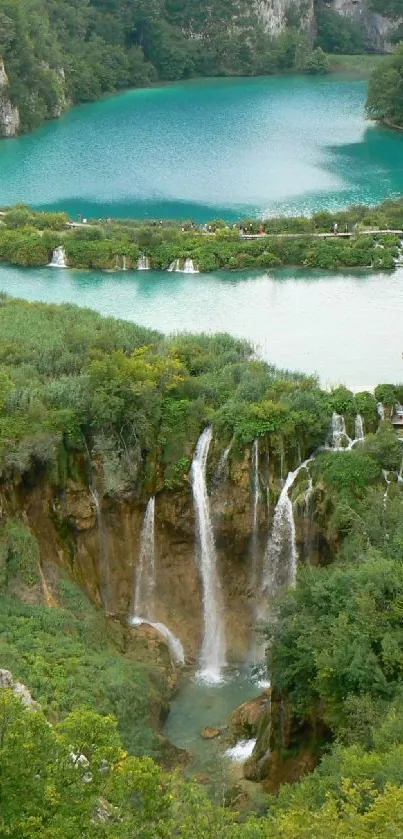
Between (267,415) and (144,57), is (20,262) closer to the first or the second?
(267,415)

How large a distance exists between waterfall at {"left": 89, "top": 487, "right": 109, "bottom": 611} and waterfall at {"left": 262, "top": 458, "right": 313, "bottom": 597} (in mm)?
3547

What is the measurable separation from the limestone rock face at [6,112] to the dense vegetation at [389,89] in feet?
79.8

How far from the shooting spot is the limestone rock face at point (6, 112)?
235 ft

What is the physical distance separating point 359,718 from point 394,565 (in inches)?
117

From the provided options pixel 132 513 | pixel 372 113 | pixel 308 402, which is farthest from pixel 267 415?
pixel 372 113

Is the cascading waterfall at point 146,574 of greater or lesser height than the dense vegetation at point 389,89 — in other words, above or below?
below

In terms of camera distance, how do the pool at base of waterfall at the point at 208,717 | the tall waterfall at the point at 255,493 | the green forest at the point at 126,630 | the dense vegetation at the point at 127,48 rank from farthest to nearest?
the dense vegetation at the point at 127,48 → the tall waterfall at the point at 255,493 → the pool at base of waterfall at the point at 208,717 → the green forest at the point at 126,630

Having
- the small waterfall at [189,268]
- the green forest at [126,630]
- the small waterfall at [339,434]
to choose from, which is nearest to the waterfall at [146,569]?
the green forest at [126,630]

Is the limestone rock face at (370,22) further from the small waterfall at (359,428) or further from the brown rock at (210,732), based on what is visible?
the brown rock at (210,732)

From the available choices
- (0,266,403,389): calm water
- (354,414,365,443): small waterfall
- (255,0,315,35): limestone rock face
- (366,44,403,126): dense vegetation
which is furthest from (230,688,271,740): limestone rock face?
(255,0,315,35): limestone rock face

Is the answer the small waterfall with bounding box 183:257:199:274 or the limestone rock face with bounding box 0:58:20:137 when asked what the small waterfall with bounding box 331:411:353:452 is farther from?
the limestone rock face with bounding box 0:58:20:137

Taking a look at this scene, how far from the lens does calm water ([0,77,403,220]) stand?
5341 cm

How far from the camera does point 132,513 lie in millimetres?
23500

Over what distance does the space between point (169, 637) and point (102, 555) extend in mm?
2349
